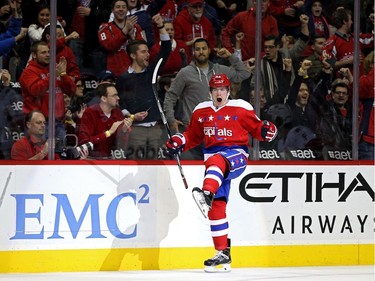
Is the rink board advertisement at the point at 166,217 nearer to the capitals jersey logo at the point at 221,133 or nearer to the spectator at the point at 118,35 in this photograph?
the capitals jersey logo at the point at 221,133

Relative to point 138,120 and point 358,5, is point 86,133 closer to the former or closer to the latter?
point 138,120

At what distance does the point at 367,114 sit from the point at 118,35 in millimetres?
2141

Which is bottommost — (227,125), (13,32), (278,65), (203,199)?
(203,199)

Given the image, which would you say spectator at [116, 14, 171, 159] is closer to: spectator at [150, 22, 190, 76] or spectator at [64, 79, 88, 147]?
spectator at [150, 22, 190, 76]

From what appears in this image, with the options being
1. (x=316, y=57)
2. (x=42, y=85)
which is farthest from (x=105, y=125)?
(x=316, y=57)

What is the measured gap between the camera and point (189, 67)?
8680 millimetres

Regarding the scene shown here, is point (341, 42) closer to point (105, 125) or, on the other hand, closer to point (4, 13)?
point (105, 125)

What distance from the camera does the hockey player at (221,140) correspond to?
8078 millimetres

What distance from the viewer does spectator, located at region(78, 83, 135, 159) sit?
27.2ft

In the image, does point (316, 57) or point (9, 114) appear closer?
point (9, 114)

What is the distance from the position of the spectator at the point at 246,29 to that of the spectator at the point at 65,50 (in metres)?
1.22

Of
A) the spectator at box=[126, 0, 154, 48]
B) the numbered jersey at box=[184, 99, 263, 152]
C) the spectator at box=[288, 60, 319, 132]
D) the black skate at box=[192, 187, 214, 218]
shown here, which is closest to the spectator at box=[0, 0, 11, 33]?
the spectator at box=[126, 0, 154, 48]

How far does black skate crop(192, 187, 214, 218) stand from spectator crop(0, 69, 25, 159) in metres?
1.28

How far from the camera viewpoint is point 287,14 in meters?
8.97
